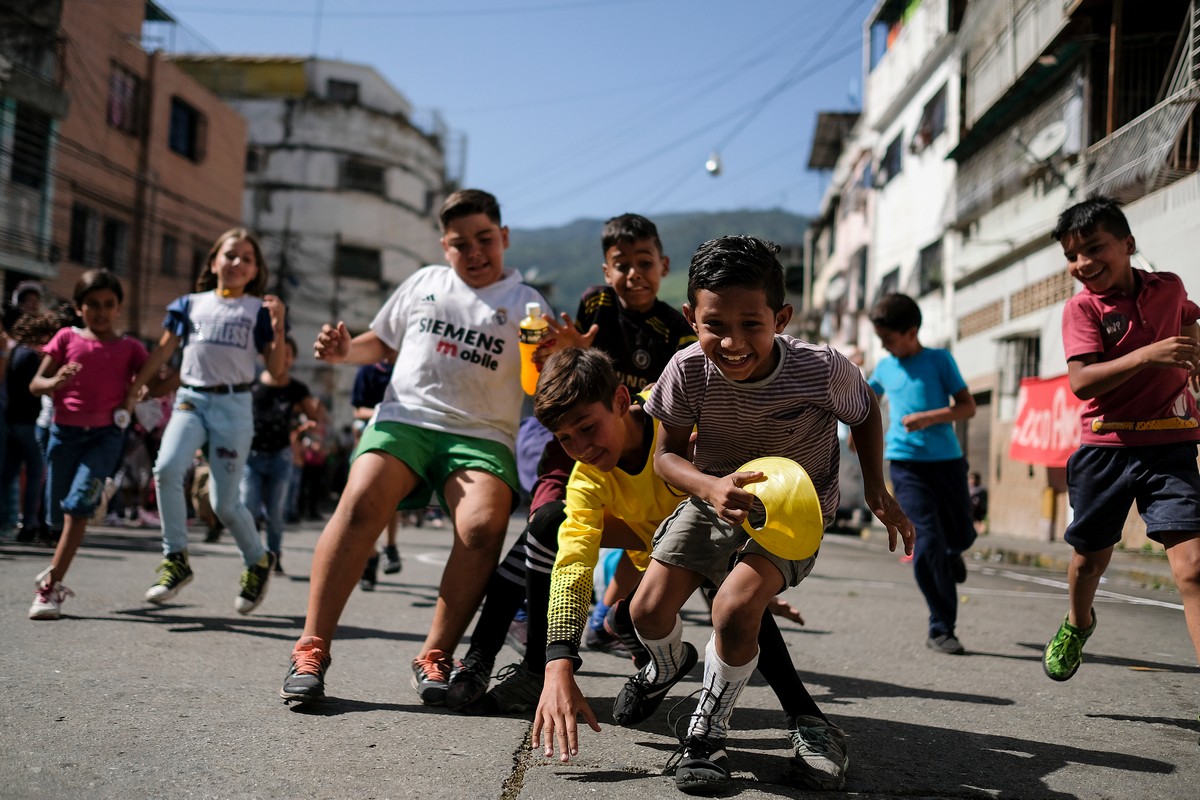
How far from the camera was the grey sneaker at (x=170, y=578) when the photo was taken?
578cm

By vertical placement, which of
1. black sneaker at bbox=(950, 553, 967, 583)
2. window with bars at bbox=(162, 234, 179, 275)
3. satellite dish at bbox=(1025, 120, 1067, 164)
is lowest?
black sneaker at bbox=(950, 553, 967, 583)

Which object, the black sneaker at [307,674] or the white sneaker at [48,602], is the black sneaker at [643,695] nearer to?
the black sneaker at [307,674]

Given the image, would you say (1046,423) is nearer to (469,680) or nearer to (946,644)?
(946,644)

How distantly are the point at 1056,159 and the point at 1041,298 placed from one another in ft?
8.75

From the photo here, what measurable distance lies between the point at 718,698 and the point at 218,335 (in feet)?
13.5

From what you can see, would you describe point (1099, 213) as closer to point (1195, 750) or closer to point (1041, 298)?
point (1195, 750)

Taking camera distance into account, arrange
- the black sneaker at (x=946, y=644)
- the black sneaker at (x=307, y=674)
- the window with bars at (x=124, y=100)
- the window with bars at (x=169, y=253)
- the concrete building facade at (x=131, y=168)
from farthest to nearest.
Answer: the window with bars at (x=169, y=253) < the window with bars at (x=124, y=100) < the concrete building facade at (x=131, y=168) < the black sneaker at (x=946, y=644) < the black sneaker at (x=307, y=674)

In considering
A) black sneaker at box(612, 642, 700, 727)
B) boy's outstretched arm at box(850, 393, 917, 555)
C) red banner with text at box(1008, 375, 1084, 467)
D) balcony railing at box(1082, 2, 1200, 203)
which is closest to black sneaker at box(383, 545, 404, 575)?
black sneaker at box(612, 642, 700, 727)

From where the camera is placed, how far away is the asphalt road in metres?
2.96

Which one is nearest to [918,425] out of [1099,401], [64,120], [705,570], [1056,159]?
[1099,401]

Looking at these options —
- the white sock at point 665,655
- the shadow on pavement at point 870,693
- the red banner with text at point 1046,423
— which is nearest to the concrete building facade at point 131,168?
the red banner with text at point 1046,423

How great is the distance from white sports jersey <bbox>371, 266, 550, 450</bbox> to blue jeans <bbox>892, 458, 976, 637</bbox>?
2560 millimetres

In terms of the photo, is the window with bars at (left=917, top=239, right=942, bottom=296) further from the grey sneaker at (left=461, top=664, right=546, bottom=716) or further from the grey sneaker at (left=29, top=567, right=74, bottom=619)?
the grey sneaker at (left=461, top=664, right=546, bottom=716)

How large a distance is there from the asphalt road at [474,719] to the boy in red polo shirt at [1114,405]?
606 mm
